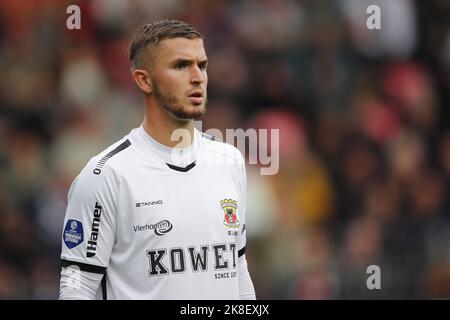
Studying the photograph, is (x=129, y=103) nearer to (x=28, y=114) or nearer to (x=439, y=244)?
(x=28, y=114)

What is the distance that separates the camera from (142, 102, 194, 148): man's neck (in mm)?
5215

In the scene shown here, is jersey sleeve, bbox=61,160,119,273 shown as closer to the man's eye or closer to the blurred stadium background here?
the man's eye

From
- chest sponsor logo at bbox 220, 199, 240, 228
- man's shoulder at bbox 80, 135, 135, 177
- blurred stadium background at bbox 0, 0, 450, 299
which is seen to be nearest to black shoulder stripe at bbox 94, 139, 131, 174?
man's shoulder at bbox 80, 135, 135, 177

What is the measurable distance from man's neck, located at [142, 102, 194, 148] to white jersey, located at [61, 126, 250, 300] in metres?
0.13

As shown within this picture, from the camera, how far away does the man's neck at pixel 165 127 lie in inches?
205

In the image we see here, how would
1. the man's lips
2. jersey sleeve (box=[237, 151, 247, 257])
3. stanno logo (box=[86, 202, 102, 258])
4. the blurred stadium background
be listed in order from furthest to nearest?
the blurred stadium background
jersey sleeve (box=[237, 151, 247, 257])
the man's lips
stanno logo (box=[86, 202, 102, 258])

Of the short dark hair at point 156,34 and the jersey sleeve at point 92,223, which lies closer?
the jersey sleeve at point 92,223

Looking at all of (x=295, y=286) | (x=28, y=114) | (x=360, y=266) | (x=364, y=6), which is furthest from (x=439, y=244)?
(x=28, y=114)

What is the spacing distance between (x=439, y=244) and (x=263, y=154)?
1965 mm

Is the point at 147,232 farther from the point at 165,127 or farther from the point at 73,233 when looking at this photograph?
the point at 165,127

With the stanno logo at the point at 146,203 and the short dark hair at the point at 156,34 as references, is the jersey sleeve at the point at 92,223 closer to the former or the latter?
the stanno logo at the point at 146,203

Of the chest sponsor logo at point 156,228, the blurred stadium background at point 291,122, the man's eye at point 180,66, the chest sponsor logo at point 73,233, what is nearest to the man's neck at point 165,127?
the man's eye at point 180,66

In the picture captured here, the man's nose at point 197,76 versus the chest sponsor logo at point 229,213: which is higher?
the man's nose at point 197,76

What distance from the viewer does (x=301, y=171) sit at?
400 inches
